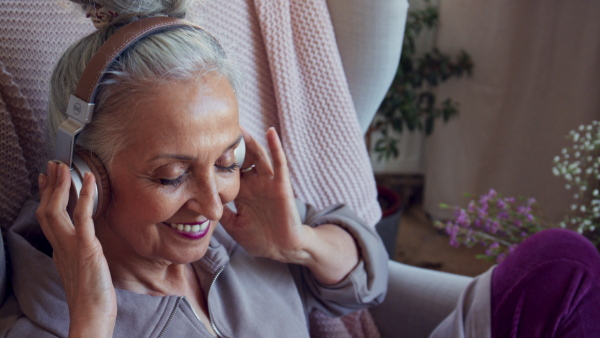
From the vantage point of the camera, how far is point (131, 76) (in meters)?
0.82

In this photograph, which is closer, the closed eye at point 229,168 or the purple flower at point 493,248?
the closed eye at point 229,168

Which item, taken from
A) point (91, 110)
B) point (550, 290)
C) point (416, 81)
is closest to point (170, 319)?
point (91, 110)

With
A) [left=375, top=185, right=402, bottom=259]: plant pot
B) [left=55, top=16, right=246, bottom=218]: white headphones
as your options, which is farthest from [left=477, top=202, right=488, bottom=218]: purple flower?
[left=55, top=16, right=246, bottom=218]: white headphones

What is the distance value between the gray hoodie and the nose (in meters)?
0.18

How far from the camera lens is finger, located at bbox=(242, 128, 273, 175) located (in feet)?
3.64

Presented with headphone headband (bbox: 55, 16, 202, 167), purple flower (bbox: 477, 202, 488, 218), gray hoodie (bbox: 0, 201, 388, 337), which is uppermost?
headphone headband (bbox: 55, 16, 202, 167)

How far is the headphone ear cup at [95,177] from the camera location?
2.70 ft

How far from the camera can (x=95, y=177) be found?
2.74 ft

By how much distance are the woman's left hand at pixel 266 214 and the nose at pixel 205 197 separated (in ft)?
0.75

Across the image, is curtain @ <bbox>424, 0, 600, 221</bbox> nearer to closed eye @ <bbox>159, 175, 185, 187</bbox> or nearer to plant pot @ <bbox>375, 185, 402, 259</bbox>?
plant pot @ <bbox>375, 185, 402, 259</bbox>

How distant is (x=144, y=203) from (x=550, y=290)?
29.4 inches

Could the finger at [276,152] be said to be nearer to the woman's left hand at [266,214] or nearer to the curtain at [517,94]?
the woman's left hand at [266,214]

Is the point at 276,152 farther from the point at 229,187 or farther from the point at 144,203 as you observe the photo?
the point at 144,203

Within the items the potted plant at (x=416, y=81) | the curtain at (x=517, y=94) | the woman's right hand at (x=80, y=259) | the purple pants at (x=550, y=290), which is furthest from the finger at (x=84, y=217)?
the curtain at (x=517, y=94)
